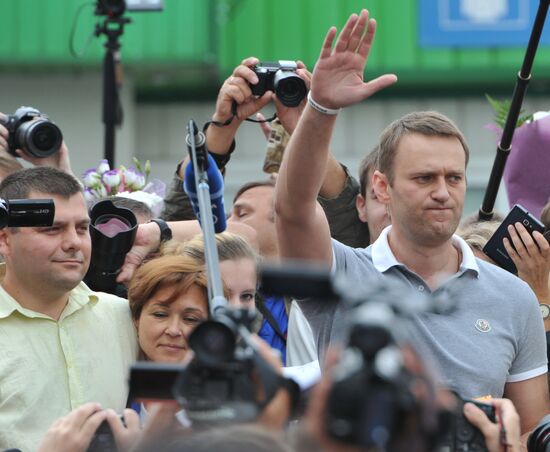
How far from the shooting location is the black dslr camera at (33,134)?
554 centimetres

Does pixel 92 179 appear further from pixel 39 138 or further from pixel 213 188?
pixel 213 188

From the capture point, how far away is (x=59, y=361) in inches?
173

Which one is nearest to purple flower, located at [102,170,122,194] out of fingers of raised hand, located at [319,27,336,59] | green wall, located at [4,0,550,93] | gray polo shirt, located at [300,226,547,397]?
gray polo shirt, located at [300,226,547,397]

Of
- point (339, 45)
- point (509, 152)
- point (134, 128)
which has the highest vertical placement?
point (339, 45)

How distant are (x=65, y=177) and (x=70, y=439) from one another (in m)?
1.55

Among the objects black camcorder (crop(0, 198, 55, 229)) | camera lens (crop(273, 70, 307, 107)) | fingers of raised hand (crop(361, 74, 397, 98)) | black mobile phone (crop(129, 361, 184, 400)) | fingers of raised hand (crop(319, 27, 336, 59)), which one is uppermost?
fingers of raised hand (crop(319, 27, 336, 59))

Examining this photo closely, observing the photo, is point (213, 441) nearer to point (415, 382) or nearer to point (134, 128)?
point (415, 382)

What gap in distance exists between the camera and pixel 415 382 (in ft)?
6.45

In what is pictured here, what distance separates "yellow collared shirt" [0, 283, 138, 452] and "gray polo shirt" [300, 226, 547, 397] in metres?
0.71

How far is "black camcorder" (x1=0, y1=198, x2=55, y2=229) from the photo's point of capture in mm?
3979

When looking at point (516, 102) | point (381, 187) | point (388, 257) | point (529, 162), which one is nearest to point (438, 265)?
point (388, 257)

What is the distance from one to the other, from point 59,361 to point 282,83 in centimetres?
120

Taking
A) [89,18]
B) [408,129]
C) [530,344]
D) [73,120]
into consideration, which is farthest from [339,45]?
[73,120]

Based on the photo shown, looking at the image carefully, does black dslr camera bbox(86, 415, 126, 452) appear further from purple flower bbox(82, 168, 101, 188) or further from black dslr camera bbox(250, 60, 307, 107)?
purple flower bbox(82, 168, 101, 188)
